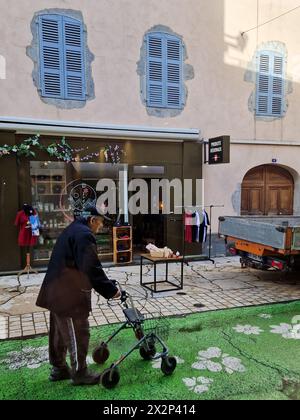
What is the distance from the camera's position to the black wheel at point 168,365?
3.47m

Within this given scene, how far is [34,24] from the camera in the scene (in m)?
7.41

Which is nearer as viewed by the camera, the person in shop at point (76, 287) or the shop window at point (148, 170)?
the person in shop at point (76, 287)

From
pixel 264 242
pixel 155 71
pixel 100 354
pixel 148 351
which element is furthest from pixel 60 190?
pixel 148 351

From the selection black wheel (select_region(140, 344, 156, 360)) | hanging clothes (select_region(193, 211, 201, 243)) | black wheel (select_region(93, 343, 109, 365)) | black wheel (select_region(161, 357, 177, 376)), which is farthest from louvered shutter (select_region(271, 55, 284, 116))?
black wheel (select_region(93, 343, 109, 365))

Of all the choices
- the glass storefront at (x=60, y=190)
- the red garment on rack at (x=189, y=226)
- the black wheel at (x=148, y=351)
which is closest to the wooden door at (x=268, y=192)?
the red garment on rack at (x=189, y=226)

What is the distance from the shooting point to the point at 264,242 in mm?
6266

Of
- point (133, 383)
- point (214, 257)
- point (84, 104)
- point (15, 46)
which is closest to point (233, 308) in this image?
point (133, 383)

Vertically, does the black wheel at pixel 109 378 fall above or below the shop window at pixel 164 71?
below

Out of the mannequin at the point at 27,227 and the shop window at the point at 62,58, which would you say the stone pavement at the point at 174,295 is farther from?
the shop window at the point at 62,58

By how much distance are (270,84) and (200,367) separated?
8412 millimetres

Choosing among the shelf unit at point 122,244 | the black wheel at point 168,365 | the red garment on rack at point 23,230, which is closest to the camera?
the black wheel at point 168,365

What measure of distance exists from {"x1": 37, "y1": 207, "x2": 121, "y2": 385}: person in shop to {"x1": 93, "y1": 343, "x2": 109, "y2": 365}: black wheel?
0.34 metres

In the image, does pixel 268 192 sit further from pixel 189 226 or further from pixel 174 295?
pixel 174 295

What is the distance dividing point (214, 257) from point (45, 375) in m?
6.51
